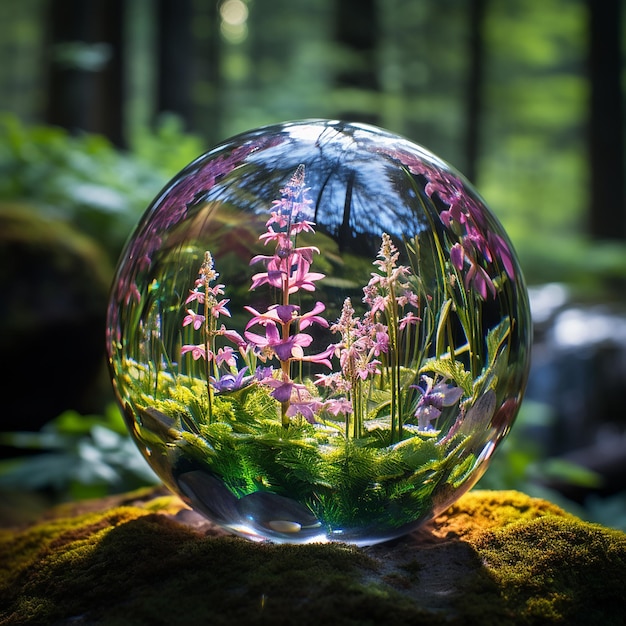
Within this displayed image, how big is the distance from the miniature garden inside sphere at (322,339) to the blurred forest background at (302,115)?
1.21 m

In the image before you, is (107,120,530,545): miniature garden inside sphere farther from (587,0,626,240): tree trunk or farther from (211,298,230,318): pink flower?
(587,0,626,240): tree trunk

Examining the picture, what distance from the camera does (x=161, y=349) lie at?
1.44m

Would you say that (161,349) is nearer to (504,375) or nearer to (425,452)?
(425,452)

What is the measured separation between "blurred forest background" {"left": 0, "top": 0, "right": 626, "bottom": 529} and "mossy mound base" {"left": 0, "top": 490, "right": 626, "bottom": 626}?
94 cm

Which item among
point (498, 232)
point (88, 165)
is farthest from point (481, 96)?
point (498, 232)

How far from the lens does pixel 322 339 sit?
4.28 feet

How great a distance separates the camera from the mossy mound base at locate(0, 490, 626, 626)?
1267mm

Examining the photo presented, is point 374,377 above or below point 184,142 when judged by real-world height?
below

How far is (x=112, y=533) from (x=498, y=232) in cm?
112

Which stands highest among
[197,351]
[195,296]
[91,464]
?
[195,296]

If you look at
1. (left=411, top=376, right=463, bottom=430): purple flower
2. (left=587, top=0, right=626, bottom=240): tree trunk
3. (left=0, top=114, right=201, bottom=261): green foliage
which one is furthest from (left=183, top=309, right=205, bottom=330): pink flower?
(left=587, top=0, right=626, bottom=240): tree trunk

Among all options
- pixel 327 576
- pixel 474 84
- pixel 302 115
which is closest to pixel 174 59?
pixel 302 115

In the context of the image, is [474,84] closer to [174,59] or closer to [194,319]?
[174,59]

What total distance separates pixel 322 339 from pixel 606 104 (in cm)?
1182
